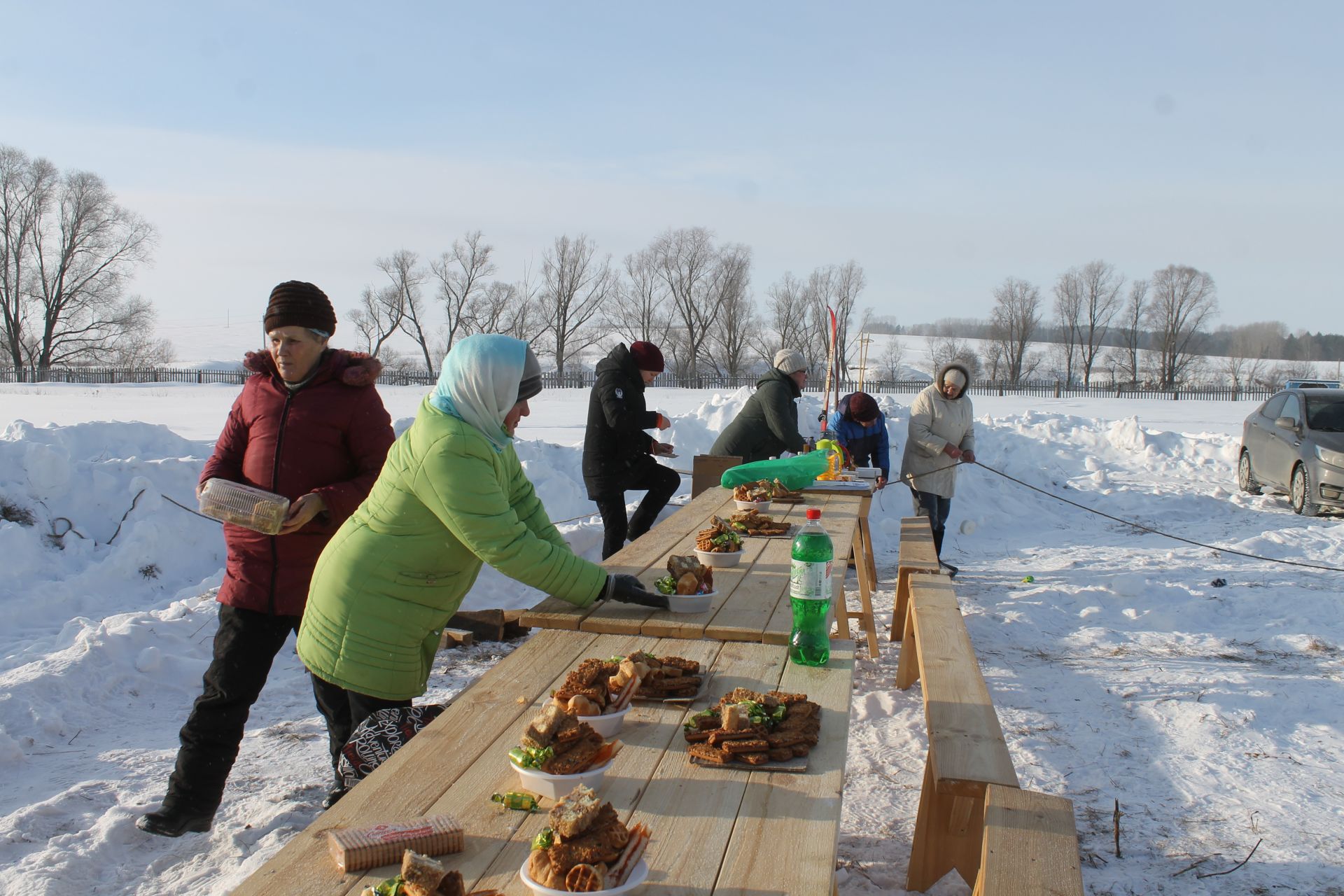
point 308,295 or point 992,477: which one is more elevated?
point 308,295

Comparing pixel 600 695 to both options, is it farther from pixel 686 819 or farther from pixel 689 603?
pixel 689 603

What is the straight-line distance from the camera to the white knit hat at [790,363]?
782 centimetres

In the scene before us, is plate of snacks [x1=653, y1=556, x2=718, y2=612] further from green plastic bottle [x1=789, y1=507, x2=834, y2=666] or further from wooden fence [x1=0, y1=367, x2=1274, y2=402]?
wooden fence [x1=0, y1=367, x2=1274, y2=402]

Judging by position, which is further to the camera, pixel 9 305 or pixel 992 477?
pixel 9 305

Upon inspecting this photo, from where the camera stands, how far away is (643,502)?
7.50 metres

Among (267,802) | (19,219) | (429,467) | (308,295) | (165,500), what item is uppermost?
(19,219)

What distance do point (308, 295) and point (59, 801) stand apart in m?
2.29

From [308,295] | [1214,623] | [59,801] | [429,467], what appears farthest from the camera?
[1214,623]

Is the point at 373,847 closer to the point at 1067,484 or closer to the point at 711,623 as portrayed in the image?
the point at 711,623

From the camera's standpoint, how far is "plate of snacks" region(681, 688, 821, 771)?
2.07 meters

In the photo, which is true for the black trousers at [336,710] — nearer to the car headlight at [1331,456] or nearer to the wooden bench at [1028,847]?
the wooden bench at [1028,847]

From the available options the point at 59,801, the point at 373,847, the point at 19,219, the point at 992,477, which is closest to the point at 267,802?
the point at 59,801

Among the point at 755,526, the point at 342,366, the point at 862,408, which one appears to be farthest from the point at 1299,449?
the point at 342,366

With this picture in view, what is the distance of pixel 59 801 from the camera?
3939 mm
